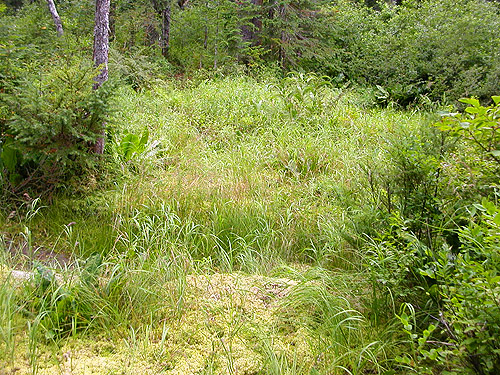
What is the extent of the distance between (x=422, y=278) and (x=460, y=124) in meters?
0.93

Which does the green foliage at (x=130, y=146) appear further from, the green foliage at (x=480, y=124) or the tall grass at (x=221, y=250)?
the green foliage at (x=480, y=124)

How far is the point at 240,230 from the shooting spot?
396 cm

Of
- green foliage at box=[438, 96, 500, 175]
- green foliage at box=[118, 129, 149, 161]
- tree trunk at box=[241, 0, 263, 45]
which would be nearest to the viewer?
green foliage at box=[438, 96, 500, 175]

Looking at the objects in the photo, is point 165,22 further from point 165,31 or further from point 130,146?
point 130,146

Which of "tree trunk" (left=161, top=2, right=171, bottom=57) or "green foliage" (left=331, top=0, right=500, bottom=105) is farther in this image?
"tree trunk" (left=161, top=2, right=171, bottom=57)

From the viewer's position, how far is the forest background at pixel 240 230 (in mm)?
2135

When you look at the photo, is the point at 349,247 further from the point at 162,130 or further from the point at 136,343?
the point at 162,130

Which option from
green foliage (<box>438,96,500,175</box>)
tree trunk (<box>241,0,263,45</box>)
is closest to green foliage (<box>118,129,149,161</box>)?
green foliage (<box>438,96,500,175</box>)

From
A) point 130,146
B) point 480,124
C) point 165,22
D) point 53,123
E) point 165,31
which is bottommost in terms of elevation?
point 130,146

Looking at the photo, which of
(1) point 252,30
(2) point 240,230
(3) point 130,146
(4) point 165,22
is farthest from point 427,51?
(2) point 240,230

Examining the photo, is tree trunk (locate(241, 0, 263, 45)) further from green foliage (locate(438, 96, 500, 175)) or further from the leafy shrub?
green foliage (locate(438, 96, 500, 175))

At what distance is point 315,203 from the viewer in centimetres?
423

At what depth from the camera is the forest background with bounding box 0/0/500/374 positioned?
7.00 feet

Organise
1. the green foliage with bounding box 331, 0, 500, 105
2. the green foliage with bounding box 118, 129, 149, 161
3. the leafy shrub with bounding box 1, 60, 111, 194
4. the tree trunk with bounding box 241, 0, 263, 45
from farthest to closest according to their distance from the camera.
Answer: the tree trunk with bounding box 241, 0, 263, 45
the green foliage with bounding box 331, 0, 500, 105
the green foliage with bounding box 118, 129, 149, 161
the leafy shrub with bounding box 1, 60, 111, 194
